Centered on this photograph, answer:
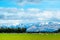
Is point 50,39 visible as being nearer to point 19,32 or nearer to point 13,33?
point 19,32

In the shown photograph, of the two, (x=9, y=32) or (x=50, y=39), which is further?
(x=9, y=32)

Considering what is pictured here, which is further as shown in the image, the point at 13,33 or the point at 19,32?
the point at 13,33

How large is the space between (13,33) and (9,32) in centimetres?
51

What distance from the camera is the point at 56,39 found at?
17516 mm

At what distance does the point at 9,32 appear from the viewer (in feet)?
67.1

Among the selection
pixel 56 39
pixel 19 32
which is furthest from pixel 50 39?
pixel 19 32

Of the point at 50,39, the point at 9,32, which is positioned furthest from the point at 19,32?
the point at 50,39

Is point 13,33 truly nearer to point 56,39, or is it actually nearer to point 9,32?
point 9,32

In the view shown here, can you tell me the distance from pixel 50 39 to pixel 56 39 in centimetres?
56

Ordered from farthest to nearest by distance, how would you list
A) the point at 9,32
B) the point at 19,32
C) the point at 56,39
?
the point at 9,32 → the point at 19,32 → the point at 56,39

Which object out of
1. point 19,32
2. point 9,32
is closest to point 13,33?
point 9,32

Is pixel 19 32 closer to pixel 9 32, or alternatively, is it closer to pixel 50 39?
pixel 9 32

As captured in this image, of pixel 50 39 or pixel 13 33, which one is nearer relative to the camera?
pixel 50 39

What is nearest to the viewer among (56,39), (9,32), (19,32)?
(56,39)
